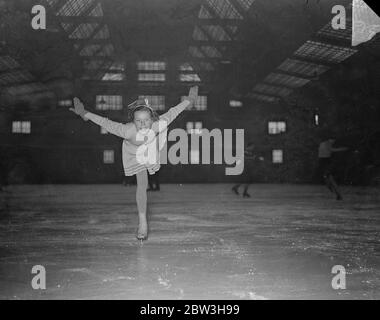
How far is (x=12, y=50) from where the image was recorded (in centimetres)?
2764

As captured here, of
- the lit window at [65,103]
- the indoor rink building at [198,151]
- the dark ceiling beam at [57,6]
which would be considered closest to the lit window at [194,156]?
the indoor rink building at [198,151]

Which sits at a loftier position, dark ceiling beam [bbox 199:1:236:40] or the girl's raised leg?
dark ceiling beam [bbox 199:1:236:40]

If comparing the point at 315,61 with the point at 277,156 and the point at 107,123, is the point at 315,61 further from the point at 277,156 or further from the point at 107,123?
the point at 107,123

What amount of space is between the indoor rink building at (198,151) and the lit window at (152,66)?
13 centimetres

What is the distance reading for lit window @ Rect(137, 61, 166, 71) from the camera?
32.5 m

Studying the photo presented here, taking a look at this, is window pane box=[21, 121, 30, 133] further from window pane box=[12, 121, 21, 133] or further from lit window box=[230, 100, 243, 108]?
lit window box=[230, 100, 243, 108]

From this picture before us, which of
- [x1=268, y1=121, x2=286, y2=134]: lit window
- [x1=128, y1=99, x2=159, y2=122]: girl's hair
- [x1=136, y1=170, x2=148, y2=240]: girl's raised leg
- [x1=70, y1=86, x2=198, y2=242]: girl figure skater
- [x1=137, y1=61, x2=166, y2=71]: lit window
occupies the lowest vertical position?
[x1=136, y1=170, x2=148, y2=240]: girl's raised leg

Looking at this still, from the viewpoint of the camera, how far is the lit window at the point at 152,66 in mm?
32463

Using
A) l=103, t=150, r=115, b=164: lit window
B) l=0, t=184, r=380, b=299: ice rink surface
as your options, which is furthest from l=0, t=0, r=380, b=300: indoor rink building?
l=103, t=150, r=115, b=164: lit window

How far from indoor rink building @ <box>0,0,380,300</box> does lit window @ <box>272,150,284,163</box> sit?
12cm

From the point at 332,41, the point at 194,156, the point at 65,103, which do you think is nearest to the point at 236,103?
the point at 194,156

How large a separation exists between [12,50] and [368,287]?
26.2m

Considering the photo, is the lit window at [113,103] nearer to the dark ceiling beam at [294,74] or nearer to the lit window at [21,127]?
the lit window at [21,127]

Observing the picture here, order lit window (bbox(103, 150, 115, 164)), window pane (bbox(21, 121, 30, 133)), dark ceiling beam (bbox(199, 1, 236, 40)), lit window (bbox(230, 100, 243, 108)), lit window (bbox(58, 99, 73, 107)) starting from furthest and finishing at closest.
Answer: lit window (bbox(230, 100, 243, 108)) < lit window (bbox(103, 150, 115, 164)) < lit window (bbox(58, 99, 73, 107)) < window pane (bbox(21, 121, 30, 133)) < dark ceiling beam (bbox(199, 1, 236, 40))
